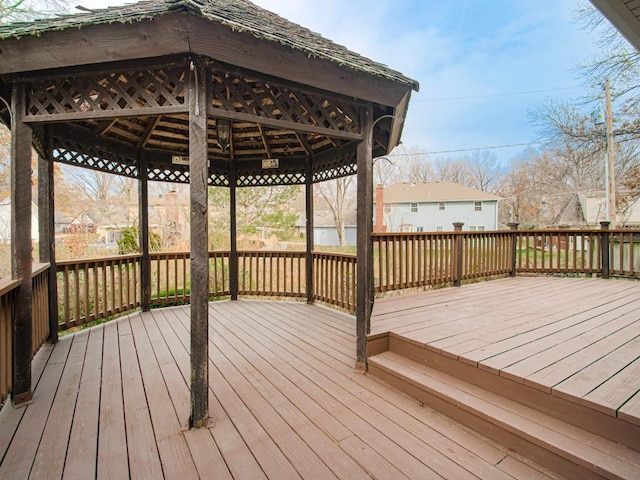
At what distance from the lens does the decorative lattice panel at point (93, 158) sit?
3684 millimetres

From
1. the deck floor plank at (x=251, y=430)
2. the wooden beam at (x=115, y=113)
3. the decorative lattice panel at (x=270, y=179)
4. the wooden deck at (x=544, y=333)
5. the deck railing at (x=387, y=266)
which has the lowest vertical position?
the deck floor plank at (x=251, y=430)

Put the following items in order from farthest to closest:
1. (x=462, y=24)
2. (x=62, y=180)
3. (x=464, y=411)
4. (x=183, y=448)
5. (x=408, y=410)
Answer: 1. (x=462, y=24)
2. (x=62, y=180)
3. (x=408, y=410)
4. (x=464, y=411)
5. (x=183, y=448)

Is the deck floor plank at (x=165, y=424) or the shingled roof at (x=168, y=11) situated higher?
the shingled roof at (x=168, y=11)

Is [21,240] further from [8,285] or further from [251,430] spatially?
[251,430]

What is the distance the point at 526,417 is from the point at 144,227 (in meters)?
5.17

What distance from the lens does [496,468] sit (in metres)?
1.67

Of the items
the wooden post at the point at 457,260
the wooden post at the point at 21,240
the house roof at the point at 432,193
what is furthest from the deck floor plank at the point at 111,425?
the house roof at the point at 432,193

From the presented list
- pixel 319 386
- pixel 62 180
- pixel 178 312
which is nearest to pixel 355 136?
pixel 319 386

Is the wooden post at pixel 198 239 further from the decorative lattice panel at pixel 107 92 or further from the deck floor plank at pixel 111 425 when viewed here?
the deck floor plank at pixel 111 425

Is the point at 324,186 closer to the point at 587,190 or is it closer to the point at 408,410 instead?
the point at 587,190

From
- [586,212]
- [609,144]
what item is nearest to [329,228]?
[586,212]

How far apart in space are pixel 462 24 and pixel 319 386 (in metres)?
32.5

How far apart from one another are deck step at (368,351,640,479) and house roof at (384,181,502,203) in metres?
21.2

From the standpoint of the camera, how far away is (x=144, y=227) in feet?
15.8
